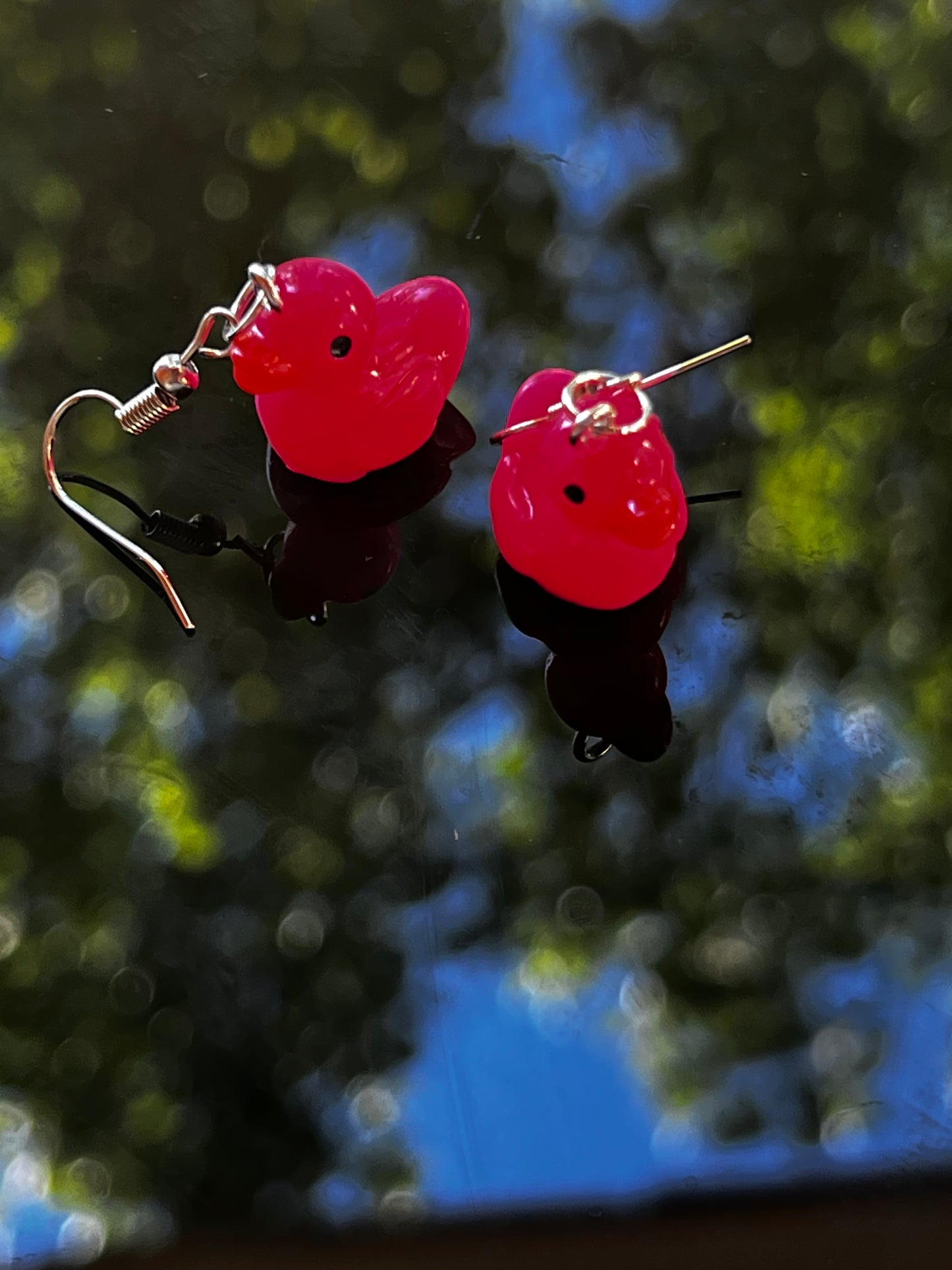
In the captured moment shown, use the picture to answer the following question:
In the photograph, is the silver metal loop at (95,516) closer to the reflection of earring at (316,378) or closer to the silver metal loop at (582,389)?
the reflection of earring at (316,378)

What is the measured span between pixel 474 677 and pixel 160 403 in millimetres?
222

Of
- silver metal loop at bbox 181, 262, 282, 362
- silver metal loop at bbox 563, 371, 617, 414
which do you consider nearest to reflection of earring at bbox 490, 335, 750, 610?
silver metal loop at bbox 563, 371, 617, 414

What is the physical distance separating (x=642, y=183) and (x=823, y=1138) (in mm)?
623

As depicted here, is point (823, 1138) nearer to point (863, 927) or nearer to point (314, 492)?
point (863, 927)

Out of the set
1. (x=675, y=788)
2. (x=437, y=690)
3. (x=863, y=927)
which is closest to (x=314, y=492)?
(x=437, y=690)

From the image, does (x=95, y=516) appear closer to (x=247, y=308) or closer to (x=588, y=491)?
(x=247, y=308)

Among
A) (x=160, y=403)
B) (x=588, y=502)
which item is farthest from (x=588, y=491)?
(x=160, y=403)

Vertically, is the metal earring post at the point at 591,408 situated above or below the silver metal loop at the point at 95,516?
above

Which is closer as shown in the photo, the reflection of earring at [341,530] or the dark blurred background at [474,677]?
the dark blurred background at [474,677]

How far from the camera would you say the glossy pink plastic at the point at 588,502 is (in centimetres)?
51

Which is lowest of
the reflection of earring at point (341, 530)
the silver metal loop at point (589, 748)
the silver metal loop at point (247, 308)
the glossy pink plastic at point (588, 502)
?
the silver metal loop at point (589, 748)

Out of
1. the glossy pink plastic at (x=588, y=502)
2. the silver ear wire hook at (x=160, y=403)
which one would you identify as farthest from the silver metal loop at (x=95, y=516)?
the glossy pink plastic at (x=588, y=502)

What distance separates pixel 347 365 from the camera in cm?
56

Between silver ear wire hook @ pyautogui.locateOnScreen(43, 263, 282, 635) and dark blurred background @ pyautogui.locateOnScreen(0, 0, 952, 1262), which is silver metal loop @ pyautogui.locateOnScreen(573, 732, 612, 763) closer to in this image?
dark blurred background @ pyautogui.locateOnScreen(0, 0, 952, 1262)
